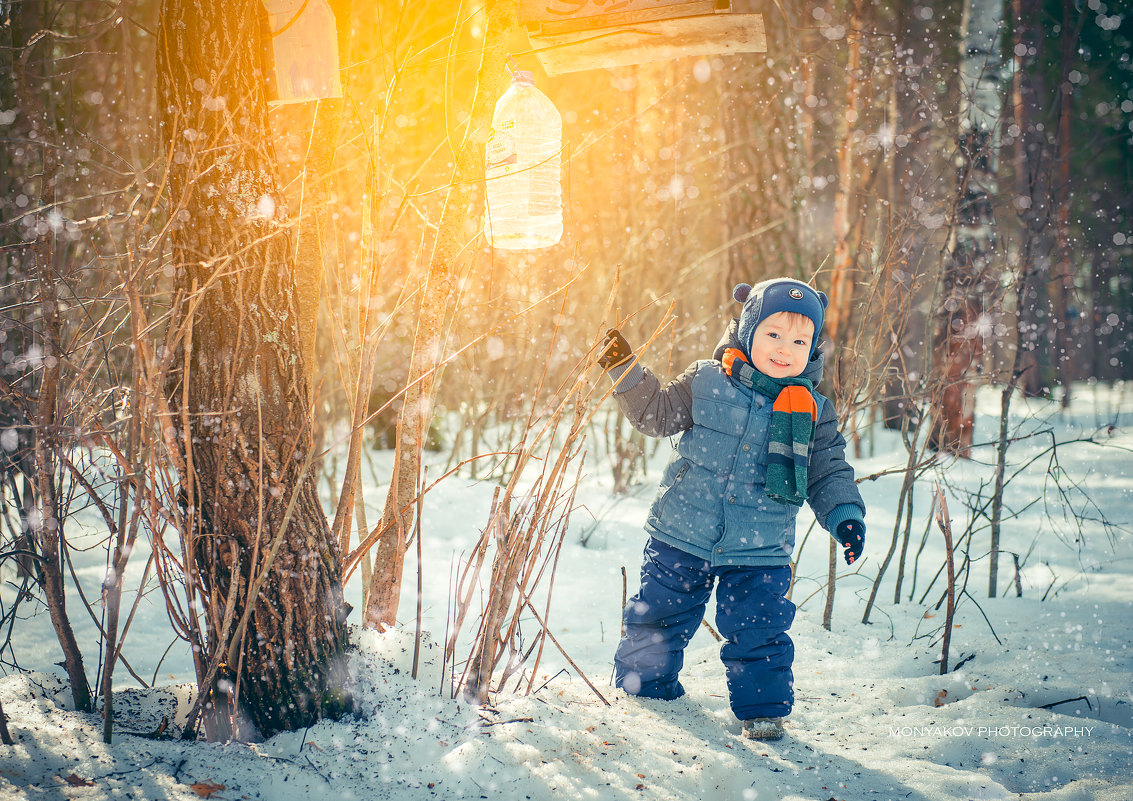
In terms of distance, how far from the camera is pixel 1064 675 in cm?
212

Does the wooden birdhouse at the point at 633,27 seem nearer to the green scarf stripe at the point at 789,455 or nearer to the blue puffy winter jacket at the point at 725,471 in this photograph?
the blue puffy winter jacket at the point at 725,471

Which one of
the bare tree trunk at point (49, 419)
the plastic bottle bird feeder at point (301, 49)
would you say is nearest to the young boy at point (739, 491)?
the plastic bottle bird feeder at point (301, 49)

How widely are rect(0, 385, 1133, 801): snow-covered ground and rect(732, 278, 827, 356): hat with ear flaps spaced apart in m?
1.11

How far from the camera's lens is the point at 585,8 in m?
A: 2.04

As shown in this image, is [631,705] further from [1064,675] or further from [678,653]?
[1064,675]

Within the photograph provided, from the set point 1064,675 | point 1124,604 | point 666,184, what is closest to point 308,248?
point 1064,675

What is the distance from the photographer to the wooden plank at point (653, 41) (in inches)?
80.1

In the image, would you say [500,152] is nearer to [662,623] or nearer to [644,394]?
[644,394]

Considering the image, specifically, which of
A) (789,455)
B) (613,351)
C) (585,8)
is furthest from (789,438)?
(585,8)

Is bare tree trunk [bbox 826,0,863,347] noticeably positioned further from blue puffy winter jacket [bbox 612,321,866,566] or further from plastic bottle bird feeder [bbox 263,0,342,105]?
plastic bottle bird feeder [bbox 263,0,342,105]

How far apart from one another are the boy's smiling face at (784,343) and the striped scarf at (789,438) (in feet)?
0.13

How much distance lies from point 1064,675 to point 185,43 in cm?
299

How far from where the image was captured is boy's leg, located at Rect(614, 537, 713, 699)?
6.50ft

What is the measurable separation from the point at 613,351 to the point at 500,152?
0.68 metres
